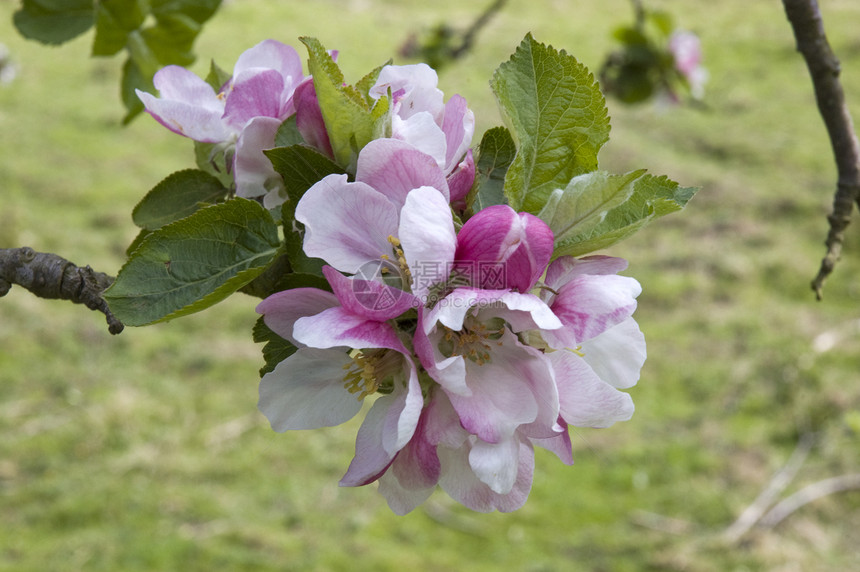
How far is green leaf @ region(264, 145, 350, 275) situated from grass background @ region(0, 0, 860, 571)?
5.40ft

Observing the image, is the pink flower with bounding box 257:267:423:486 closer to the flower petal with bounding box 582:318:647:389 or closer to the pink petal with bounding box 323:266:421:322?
the pink petal with bounding box 323:266:421:322

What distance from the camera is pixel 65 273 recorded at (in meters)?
0.69

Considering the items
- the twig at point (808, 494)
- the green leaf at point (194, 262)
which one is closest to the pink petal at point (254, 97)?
the green leaf at point (194, 262)

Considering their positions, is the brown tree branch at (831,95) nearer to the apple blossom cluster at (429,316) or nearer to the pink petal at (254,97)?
the apple blossom cluster at (429,316)

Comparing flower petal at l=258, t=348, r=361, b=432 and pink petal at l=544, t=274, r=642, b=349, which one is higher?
pink petal at l=544, t=274, r=642, b=349

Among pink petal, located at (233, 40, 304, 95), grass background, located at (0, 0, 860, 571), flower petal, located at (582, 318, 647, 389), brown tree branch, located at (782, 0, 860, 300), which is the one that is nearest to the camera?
flower petal, located at (582, 318, 647, 389)

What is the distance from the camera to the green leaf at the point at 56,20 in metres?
1.17

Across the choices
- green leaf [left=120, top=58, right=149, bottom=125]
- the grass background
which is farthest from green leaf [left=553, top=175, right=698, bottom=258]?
the grass background

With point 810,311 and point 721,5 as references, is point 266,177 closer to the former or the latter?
point 810,311

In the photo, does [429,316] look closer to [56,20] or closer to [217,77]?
[217,77]

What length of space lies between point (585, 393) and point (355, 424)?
273 cm

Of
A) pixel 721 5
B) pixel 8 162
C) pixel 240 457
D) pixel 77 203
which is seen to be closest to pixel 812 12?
pixel 240 457

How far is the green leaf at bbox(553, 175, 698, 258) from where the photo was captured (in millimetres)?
571

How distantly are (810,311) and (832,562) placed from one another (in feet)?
6.08
